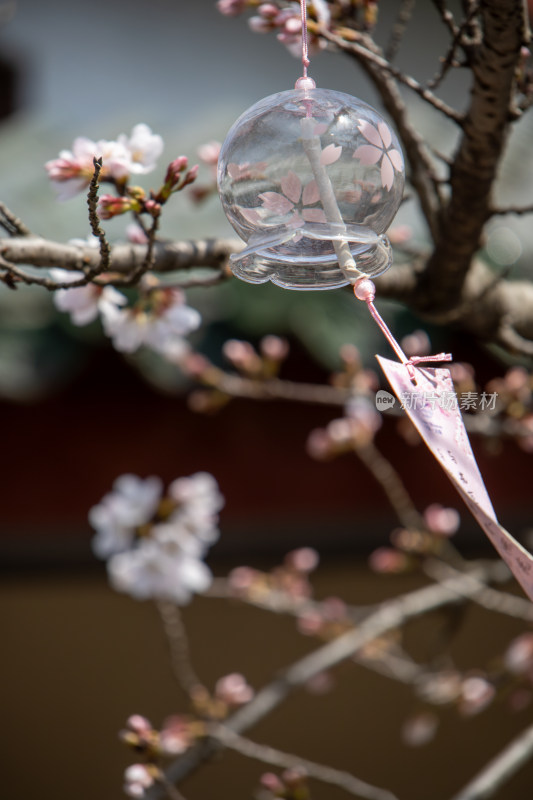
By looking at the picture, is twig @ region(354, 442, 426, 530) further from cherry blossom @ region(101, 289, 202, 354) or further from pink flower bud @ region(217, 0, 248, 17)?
pink flower bud @ region(217, 0, 248, 17)

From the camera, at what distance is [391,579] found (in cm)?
238

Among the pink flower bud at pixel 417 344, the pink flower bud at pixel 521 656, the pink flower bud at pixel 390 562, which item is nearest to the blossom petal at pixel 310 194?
the pink flower bud at pixel 417 344

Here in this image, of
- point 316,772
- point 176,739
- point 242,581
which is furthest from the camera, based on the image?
point 242,581

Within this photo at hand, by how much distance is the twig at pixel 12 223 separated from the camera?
0.83 metres

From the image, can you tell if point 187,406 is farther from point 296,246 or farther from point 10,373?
point 296,246

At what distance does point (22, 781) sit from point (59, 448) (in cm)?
102

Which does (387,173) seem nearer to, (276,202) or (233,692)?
(276,202)

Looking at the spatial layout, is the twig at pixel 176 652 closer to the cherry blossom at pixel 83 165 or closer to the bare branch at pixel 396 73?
the cherry blossom at pixel 83 165

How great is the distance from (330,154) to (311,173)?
22mm

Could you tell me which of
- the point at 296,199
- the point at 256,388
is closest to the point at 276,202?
the point at 296,199

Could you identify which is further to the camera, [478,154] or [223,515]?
[223,515]

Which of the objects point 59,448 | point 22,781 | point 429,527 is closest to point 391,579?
point 429,527

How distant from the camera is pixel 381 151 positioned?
0.71 metres

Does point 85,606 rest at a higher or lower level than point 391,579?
lower
